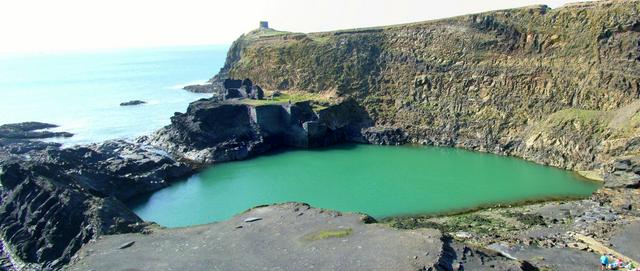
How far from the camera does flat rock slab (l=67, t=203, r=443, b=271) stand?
2203 centimetres

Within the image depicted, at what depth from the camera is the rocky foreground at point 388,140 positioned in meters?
25.1

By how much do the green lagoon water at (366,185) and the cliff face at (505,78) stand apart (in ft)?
12.0

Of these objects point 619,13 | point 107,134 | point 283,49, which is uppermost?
point 619,13

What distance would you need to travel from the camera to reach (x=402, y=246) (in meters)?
22.6

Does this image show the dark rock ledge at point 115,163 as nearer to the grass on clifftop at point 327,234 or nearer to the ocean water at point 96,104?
the ocean water at point 96,104

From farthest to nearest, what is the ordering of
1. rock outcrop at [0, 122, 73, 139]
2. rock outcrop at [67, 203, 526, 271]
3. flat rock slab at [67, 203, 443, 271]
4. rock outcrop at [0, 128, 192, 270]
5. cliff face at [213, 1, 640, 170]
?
rock outcrop at [0, 122, 73, 139]
cliff face at [213, 1, 640, 170]
rock outcrop at [0, 128, 192, 270]
flat rock slab at [67, 203, 443, 271]
rock outcrop at [67, 203, 526, 271]

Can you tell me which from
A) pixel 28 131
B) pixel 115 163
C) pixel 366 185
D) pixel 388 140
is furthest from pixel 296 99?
pixel 28 131

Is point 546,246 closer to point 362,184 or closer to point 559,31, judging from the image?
point 362,184

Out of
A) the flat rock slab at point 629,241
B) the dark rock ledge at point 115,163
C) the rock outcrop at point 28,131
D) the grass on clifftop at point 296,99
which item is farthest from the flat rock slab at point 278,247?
the rock outcrop at point 28,131

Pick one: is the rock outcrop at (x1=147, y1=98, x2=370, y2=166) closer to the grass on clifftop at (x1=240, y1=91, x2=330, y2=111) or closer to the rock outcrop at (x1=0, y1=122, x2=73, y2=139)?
the grass on clifftop at (x1=240, y1=91, x2=330, y2=111)

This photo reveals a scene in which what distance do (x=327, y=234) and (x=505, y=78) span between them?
38.3m

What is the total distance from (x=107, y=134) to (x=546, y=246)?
54136 mm

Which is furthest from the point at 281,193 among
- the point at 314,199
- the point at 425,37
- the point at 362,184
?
the point at 425,37

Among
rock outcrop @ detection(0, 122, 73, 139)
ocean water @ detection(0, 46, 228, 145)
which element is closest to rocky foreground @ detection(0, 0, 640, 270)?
rock outcrop @ detection(0, 122, 73, 139)
